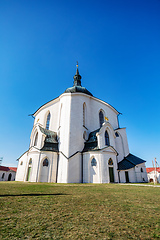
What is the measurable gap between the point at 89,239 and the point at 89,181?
18429 millimetres

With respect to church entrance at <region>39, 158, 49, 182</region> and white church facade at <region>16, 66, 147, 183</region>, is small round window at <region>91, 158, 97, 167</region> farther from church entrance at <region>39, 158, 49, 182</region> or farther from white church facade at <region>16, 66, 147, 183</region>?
church entrance at <region>39, 158, 49, 182</region>

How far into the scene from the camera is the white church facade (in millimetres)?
19953

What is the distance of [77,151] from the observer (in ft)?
70.3

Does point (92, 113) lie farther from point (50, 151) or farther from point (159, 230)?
point (159, 230)

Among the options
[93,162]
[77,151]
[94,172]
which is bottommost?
[94,172]

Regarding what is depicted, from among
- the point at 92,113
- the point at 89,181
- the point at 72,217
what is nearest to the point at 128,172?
the point at 89,181

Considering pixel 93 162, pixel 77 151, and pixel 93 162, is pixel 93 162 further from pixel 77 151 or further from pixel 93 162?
pixel 77 151

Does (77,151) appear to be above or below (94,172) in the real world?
above

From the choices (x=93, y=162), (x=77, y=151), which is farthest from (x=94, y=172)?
(x=77, y=151)

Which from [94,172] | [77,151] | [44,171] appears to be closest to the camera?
[94,172]

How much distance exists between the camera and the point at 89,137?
24.3 meters

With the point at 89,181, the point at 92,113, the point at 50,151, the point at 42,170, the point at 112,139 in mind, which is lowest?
the point at 89,181

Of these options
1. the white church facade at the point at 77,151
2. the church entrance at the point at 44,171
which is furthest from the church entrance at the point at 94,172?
the church entrance at the point at 44,171

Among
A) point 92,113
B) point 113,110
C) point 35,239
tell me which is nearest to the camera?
point 35,239
